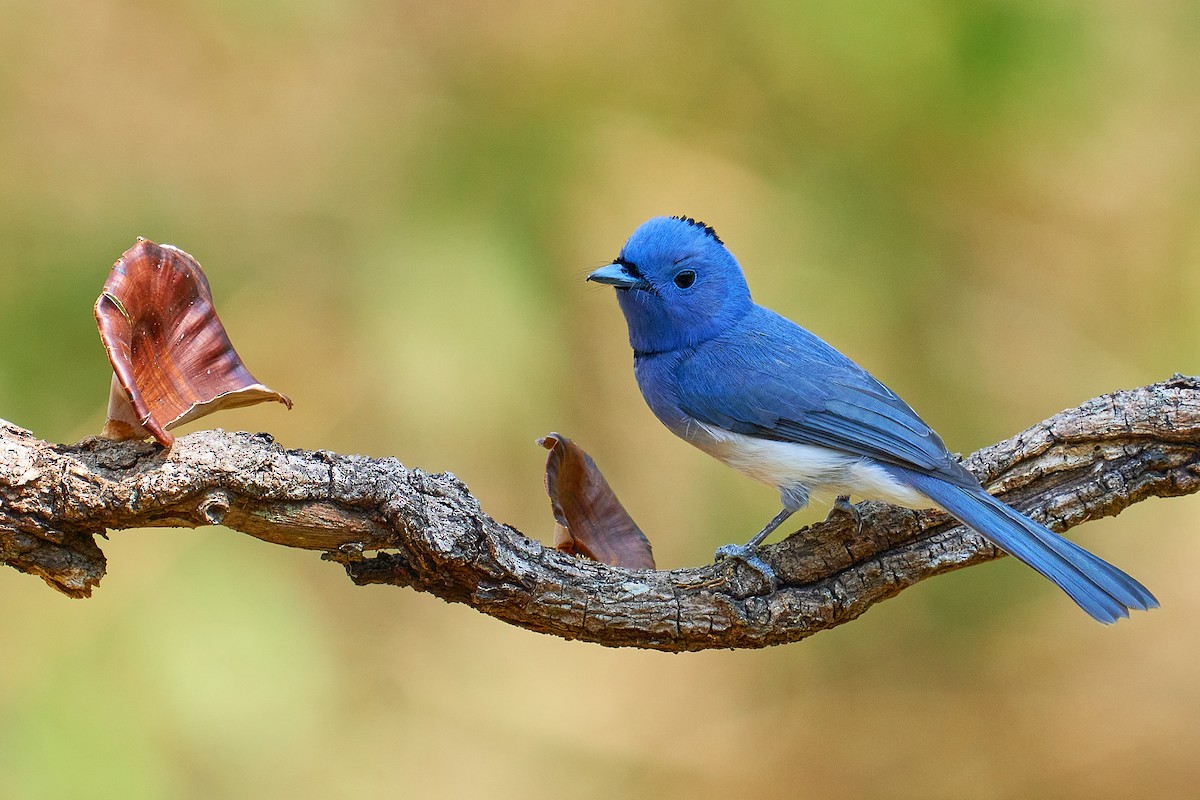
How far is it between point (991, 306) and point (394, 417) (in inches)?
72.6

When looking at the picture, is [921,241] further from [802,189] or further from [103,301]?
[103,301]

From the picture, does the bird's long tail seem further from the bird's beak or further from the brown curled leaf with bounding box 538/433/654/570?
the bird's beak

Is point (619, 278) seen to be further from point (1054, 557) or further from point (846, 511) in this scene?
point (1054, 557)

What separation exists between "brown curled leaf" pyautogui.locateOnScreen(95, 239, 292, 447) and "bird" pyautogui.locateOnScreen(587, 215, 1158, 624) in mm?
911

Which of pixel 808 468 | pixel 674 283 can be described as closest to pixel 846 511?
pixel 808 468

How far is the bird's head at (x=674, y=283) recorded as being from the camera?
104 inches

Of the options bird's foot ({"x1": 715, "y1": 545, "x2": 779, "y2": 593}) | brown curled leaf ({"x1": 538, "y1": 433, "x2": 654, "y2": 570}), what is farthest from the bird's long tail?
brown curled leaf ({"x1": 538, "y1": 433, "x2": 654, "y2": 570})

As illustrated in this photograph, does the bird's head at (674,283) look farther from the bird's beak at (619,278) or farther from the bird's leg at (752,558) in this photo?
the bird's leg at (752,558)

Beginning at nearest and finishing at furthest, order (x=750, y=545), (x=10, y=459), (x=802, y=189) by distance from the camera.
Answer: (x=10, y=459)
(x=750, y=545)
(x=802, y=189)

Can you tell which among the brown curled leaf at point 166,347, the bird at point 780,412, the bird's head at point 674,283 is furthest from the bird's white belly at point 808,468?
the brown curled leaf at point 166,347

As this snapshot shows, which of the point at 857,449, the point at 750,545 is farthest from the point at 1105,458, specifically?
the point at 750,545

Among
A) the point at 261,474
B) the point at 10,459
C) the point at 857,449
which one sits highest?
the point at 857,449

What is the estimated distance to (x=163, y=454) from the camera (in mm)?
1785

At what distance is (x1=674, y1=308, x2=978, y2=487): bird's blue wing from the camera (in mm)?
2404
